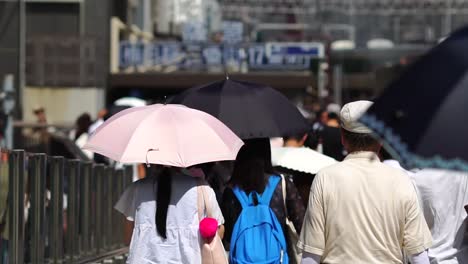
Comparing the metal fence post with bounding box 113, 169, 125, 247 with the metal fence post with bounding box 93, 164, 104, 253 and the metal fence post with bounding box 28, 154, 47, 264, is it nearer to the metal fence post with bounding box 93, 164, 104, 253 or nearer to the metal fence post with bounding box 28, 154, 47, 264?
the metal fence post with bounding box 93, 164, 104, 253

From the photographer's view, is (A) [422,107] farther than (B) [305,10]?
No

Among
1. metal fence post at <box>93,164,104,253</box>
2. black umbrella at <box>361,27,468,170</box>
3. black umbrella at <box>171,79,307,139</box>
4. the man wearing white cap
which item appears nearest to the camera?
black umbrella at <box>361,27,468,170</box>

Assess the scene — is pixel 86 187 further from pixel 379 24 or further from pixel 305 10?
pixel 379 24

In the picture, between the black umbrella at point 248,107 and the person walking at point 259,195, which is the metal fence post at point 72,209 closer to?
the black umbrella at point 248,107

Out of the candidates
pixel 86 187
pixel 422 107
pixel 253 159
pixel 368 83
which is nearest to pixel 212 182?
pixel 253 159

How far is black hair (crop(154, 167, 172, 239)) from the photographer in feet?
19.9

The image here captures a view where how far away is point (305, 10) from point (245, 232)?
4292 centimetres

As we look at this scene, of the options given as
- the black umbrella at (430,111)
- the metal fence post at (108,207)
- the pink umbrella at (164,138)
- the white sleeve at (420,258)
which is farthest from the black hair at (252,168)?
the metal fence post at (108,207)

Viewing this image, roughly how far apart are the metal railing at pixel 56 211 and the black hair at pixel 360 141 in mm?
3247

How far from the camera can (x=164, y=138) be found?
642cm

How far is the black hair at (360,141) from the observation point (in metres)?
5.52

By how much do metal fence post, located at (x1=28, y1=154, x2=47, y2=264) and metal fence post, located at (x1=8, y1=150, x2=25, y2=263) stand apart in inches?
10.1

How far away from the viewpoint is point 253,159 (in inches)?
263

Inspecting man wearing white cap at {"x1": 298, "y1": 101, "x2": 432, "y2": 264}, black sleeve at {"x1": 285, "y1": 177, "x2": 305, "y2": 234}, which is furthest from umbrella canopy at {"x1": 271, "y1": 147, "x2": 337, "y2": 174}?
man wearing white cap at {"x1": 298, "y1": 101, "x2": 432, "y2": 264}
